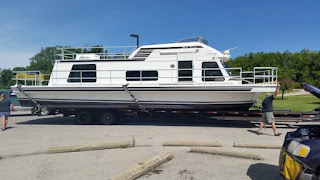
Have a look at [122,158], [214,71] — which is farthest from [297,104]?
[122,158]

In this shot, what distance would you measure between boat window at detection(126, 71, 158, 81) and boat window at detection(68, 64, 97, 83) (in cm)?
167

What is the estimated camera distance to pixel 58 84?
12.4 meters

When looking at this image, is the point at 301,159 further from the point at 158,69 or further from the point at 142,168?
the point at 158,69

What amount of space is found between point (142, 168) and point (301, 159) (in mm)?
2839

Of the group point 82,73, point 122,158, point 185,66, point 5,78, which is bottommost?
point 122,158

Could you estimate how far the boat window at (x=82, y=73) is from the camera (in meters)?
12.4

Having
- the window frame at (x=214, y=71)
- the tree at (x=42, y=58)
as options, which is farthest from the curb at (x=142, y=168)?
the tree at (x=42, y=58)

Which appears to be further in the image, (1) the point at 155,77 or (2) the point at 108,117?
(2) the point at 108,117

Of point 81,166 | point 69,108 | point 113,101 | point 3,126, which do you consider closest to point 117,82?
point 113,101

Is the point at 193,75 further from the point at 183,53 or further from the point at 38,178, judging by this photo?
the point at 38,178

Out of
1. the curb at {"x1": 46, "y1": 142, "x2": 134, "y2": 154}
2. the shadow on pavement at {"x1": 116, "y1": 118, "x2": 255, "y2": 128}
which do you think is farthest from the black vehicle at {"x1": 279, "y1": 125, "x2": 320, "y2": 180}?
the shadow on pavement at {"x1": 116, "y1": 118, "x2": 255, "y2": 128}

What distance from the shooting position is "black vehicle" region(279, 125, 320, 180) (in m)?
3.61

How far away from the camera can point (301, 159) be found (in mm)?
3730

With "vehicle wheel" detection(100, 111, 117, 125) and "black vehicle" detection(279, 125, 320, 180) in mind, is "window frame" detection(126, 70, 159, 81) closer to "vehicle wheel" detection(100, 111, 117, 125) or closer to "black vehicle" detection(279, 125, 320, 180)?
"vehicle wheel" detection(100, 111, 117, 125)
